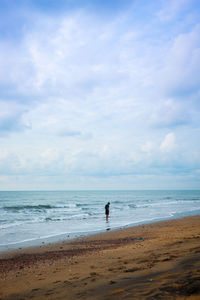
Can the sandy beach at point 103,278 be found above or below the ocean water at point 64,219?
above

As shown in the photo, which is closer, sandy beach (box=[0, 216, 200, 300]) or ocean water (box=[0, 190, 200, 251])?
sandy beach (box=[0, 216, 200, 300])

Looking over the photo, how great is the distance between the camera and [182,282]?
181 inches

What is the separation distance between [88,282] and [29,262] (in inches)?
170

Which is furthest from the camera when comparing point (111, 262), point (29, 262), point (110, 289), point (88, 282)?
point (29, 262)

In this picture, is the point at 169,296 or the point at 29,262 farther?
the point at 29,262

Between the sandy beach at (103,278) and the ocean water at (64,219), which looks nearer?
the sandy beach at (103,278)

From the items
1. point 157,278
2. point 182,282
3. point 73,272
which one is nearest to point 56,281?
point 73,272

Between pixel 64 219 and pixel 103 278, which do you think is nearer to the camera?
pixel 103 278

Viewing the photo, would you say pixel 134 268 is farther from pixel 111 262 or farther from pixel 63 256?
pixel 63 256

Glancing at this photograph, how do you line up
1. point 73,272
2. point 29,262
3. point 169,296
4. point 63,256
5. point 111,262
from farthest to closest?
point 63,256 → point 29,262 → point 111,262 → point 73,272 → point 169,296

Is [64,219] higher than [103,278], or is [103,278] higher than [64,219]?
[103,278]

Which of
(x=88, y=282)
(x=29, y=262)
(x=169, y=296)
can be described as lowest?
(x=29, y=262)

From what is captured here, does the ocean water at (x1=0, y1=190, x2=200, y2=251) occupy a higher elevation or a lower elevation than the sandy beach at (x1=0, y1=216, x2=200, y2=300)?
lower

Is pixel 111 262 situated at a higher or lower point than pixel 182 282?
lower
